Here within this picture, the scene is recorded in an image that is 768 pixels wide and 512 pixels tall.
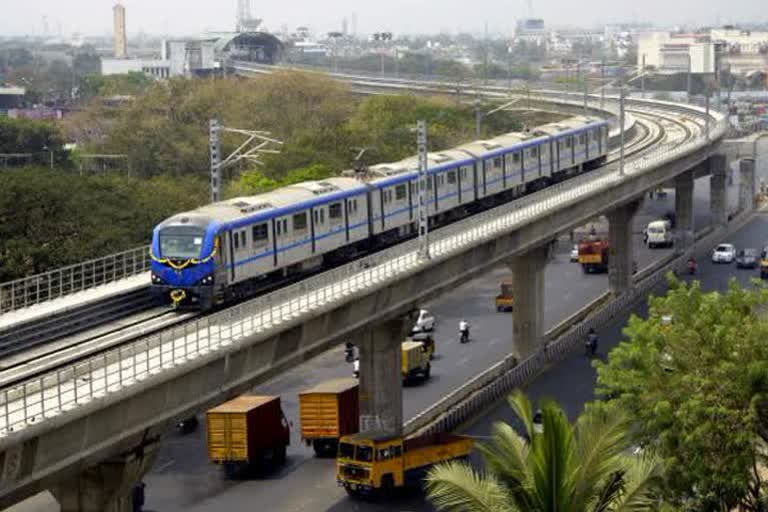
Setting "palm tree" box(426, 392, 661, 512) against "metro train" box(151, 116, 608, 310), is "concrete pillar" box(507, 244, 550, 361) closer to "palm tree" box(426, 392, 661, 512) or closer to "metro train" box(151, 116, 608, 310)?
"metro train" box(151, 116, 608, 310)

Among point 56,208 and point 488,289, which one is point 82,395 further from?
point 488,289

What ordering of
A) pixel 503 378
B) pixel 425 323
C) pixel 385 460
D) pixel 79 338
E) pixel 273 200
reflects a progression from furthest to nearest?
pixel 425 323
pixel 503 378
pixel 273 200
pixel 385 460
pixel 79 338

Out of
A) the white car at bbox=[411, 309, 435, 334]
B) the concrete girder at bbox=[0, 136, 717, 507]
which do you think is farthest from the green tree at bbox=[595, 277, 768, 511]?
the white car at bbox=[411, 309, 435, 334]

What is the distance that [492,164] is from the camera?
67188 mm

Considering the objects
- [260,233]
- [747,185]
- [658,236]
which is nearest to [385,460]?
[260,233]

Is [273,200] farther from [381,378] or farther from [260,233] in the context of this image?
[381,378]

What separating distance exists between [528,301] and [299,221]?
55.0ft

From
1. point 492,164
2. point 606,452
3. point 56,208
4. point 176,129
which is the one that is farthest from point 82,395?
point 176,129

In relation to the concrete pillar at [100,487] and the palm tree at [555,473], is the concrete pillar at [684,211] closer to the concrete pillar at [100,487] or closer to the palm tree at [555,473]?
the concrete pillar at [100,487]

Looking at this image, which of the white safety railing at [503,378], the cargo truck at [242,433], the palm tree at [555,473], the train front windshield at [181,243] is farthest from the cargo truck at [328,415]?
the palm tree at [555,473]

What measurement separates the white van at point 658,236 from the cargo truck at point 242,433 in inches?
2124

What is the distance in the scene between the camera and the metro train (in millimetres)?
42906

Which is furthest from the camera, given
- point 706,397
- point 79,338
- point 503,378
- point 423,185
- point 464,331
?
point 464,331

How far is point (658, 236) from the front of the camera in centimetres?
9712
